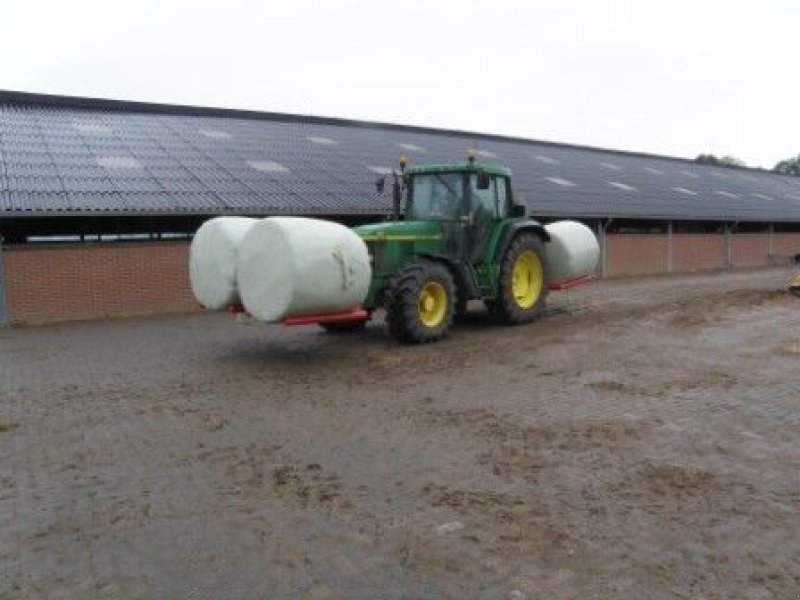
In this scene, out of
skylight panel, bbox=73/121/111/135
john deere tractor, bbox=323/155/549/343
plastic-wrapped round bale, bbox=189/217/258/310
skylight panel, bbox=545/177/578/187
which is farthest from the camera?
skylight panel, bbox=545/177/578/187

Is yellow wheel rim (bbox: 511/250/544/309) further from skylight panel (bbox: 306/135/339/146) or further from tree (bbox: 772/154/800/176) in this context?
tree (bbox: 772/154/800/176)

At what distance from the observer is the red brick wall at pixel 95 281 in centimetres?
1380

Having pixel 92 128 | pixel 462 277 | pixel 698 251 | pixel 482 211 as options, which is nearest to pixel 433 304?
pixel 462 277

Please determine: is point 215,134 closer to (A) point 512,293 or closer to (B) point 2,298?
(B) point 2,298

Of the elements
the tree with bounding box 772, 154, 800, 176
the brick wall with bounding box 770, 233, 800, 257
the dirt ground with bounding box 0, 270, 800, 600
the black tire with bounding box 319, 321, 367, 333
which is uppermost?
the tree with bounding box 772, 154, 800, 176

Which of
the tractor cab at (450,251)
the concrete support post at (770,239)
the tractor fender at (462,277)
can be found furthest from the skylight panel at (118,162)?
the concrete support post at (770,239)

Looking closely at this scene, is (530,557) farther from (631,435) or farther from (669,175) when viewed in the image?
(669,175)

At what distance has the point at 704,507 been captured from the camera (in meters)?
4.40

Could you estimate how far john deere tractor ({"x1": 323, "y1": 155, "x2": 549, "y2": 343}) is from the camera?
31.5ft

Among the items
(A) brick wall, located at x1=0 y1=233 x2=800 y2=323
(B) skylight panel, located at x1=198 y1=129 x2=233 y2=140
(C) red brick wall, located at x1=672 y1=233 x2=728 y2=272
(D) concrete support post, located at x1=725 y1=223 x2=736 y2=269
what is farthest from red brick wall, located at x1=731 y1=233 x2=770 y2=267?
(A) brick wall, located at x1=0 y1=233 x2=800 y2=323

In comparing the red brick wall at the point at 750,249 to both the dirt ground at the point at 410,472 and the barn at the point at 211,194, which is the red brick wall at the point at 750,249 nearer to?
the barn at the point at 211,194

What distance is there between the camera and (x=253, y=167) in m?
18.6

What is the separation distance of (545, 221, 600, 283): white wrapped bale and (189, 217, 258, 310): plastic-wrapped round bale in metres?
5.33

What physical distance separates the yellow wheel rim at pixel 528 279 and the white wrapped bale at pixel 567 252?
316mm
